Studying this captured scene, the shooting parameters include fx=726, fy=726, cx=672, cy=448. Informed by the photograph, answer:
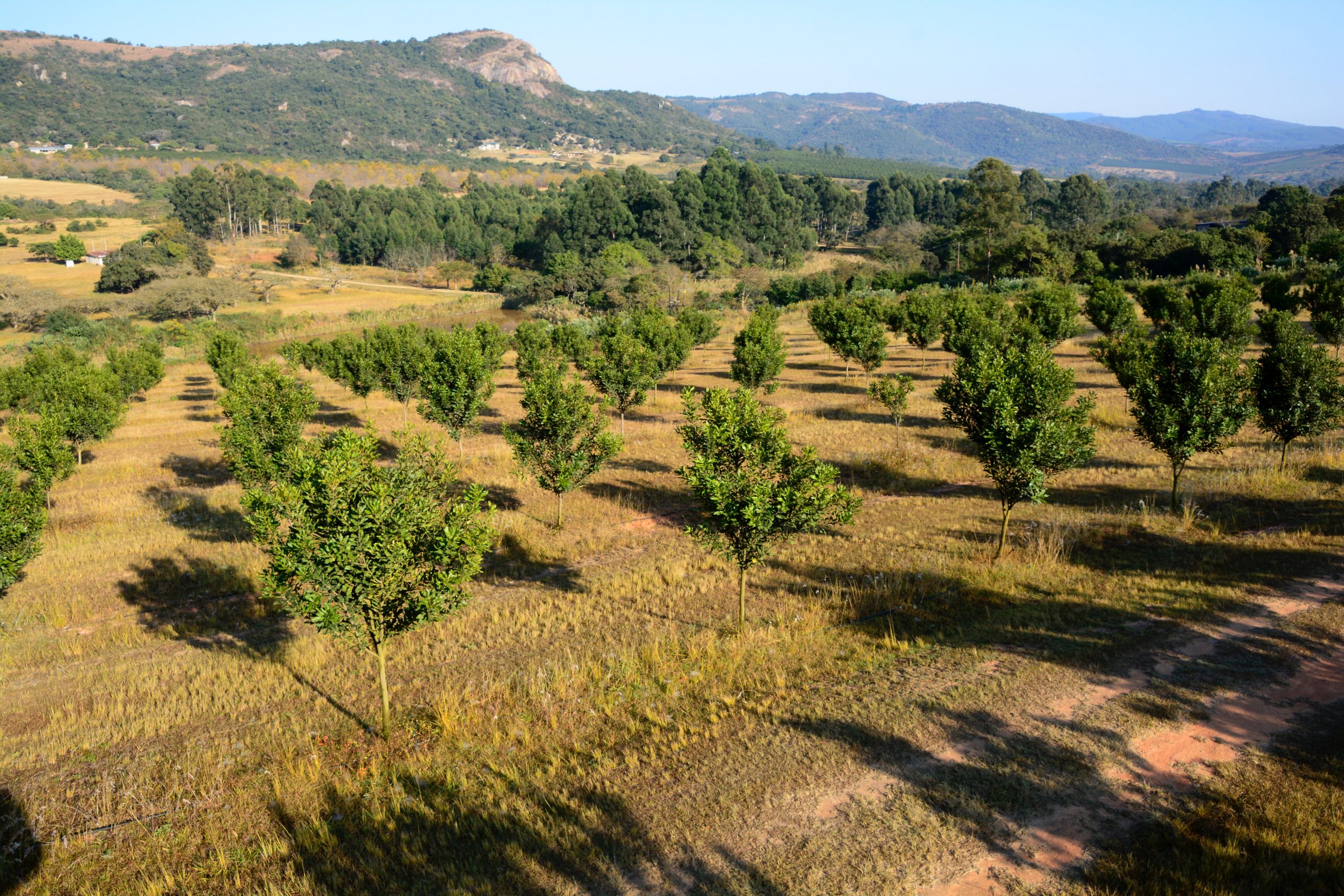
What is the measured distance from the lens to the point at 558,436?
2395cm

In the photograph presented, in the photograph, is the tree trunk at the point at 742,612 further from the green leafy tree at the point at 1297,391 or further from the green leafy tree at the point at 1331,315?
the green leafy tree at the point at 1331,315

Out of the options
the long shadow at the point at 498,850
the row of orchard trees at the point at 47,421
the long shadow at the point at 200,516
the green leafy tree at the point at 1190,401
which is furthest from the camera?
the long shadow at the point at 200,516

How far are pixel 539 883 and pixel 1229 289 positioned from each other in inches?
1875

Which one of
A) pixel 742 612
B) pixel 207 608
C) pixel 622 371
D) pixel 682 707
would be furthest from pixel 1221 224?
pixel 207 608

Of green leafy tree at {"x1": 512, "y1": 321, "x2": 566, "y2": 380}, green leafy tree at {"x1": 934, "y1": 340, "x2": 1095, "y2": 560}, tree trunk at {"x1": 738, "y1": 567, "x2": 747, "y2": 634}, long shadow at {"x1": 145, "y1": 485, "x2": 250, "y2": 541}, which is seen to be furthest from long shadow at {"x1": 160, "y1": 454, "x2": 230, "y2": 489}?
green leafy tree at {"x1": 934, "y1": 340, "x2": 1095, "y2": 560}

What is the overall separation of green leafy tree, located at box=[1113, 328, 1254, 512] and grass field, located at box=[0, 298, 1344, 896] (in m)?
2.15

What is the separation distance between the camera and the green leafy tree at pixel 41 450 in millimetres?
24406

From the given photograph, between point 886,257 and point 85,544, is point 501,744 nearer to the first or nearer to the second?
point 85,544

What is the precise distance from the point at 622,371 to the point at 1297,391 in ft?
82.7

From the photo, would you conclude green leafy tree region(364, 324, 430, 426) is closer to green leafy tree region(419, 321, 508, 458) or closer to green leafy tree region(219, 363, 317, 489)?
green leafy tree region(419, 321, 508, 458)

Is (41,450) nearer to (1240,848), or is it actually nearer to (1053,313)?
(1240,848)

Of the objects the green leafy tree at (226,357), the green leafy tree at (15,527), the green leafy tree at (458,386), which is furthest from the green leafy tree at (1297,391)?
the green leafy tree at (226,357)

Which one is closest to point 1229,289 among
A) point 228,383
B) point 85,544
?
point 85,544

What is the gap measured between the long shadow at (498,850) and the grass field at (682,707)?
0.05m
